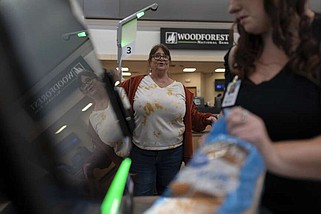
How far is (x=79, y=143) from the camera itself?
1265mm

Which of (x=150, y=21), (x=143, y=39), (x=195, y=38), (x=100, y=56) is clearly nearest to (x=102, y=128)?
(x=100, y=56)

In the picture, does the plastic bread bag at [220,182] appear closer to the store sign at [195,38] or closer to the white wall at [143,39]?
the white wall at [143,39]

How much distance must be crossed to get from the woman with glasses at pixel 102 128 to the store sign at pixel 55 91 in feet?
0.17

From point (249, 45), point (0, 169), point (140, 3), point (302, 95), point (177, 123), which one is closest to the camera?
point (302, 95)

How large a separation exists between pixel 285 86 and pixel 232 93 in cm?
11

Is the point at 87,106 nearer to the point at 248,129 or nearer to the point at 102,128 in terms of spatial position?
the point at 102,128

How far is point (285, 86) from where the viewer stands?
2.28ft

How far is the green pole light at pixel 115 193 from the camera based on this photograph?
1.04 metres

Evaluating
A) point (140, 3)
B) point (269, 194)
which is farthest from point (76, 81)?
point (140, 3)

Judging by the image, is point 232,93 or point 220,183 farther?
point 232,93

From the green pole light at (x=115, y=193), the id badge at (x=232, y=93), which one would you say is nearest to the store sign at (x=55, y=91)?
the green pole light at (x=115, y=193)

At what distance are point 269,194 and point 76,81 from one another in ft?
2.74

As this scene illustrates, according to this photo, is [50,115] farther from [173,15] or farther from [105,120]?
[173,15]

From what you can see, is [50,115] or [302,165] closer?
[302,165]
